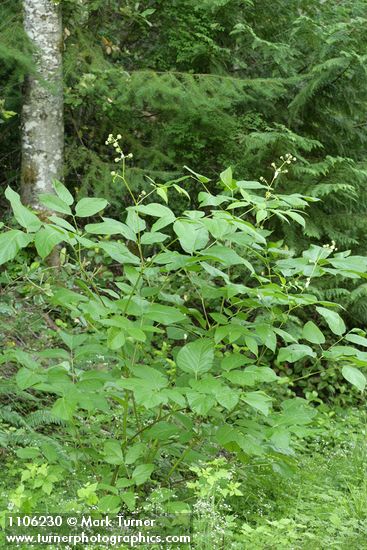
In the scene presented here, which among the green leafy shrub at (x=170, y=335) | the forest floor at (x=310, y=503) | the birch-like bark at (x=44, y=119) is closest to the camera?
the green leafy shrub at (x=170, y=335)

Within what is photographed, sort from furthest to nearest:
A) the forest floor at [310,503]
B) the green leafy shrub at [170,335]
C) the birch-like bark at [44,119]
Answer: the birch-like bark at [44,119] < the forest floor at [310,503] < the green leafy shrub at [170,335]

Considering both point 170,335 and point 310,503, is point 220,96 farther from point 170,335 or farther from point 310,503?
point 310,503

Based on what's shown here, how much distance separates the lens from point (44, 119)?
6.59 metres

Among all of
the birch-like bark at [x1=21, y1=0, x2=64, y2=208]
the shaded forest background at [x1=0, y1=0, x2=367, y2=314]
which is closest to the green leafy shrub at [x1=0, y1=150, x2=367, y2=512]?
the shaded forest background at [x1=0, y1=0, x2=367, y2=314]

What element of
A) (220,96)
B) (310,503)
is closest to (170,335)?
(310,503)

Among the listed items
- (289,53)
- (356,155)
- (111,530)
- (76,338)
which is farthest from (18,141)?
(111,530)

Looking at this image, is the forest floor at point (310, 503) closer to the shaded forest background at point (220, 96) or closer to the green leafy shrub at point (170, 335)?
the green leafy shrub at point (170, 335)

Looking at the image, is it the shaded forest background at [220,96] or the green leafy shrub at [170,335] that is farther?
the shaded forest background at [220,96]

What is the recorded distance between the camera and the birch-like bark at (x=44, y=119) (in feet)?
21.1

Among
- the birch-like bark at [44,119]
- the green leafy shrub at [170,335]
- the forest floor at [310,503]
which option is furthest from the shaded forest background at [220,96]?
the green leafy shrub at [170,335]

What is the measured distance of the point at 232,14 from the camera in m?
6.89

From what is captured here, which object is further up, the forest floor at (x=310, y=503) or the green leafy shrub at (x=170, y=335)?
the green leafy shrub at (x=170, y=335)

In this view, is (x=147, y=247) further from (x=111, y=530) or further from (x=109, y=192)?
(x=111, y=530)

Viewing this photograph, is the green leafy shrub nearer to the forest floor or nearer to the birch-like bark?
the forest floor
